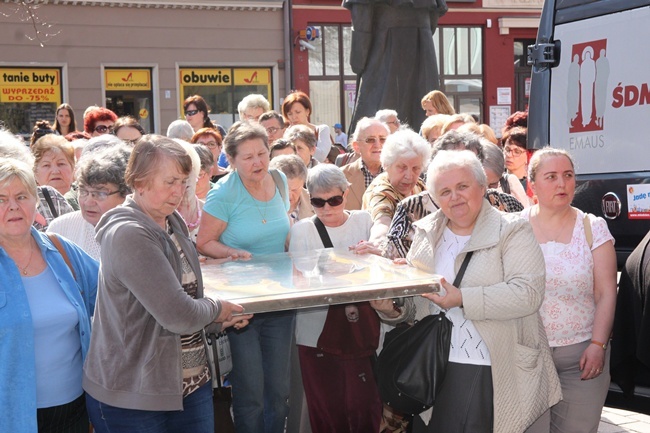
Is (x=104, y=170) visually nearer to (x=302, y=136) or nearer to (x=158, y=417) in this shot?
(x=158, y=417)

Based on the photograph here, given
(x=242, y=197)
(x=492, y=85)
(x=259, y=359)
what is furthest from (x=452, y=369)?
(x=492, y=85)

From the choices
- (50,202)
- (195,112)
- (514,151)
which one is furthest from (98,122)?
(514,151)

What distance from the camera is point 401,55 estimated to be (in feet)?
25.9

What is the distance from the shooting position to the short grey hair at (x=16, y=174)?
3.57 metres

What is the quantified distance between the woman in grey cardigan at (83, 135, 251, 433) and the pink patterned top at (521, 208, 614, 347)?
1.67 metres

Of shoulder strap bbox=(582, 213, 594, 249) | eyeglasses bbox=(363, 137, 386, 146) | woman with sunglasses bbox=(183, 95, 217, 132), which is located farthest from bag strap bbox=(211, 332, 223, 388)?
woman with sunglasses bbox=(183, 95, 217, 132)

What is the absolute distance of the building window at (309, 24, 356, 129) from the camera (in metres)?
26.0

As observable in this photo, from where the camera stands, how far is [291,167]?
5988mm

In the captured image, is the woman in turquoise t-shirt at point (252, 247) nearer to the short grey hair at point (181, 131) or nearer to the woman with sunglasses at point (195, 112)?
the short grey hair at point (181, 131)

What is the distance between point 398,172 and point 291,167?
107 centimetres

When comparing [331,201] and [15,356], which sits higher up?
[331,201]

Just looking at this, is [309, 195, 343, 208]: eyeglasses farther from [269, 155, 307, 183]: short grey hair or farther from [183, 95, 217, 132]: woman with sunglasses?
[183, 95, 217, 132]: woman with sunglasses

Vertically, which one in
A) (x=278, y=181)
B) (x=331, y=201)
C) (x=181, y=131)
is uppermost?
(x=181, y=131)

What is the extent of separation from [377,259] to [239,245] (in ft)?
2.99
